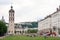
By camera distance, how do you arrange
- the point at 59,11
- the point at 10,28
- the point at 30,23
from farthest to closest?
the point at 30,23 < the point at 10,28 < the point at 59,11

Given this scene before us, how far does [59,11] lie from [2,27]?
19136mm

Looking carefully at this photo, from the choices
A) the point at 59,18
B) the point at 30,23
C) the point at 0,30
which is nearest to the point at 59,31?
the point at 59,18

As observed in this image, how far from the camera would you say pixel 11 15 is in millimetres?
100688

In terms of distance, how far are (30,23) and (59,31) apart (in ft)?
325

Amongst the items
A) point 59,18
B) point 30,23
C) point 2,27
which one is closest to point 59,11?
point 59,18

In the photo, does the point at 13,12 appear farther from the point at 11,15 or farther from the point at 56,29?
the point at 56,29

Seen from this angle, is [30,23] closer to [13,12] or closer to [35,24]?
[35,24]

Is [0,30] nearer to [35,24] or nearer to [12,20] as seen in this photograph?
[12,20]

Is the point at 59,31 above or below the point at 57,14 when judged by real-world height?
below

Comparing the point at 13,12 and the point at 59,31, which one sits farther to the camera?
the point at 13,12

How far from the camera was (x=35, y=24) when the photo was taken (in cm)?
19125

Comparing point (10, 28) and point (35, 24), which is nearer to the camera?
point (10, 28)

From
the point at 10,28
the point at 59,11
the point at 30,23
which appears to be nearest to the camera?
the point at 59,11

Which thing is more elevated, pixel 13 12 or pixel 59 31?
pixel 13 12
